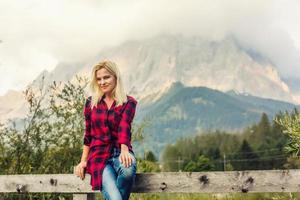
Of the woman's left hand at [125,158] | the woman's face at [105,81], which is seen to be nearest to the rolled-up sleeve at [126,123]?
the woman's left hand at [125,158]

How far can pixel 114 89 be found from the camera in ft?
15.2

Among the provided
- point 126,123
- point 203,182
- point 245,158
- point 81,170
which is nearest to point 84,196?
point 81,170

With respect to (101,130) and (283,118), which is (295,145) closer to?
(283,118)

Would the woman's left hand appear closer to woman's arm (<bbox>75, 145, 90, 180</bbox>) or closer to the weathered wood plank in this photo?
woman's arm (<bbox>75, 145, 90, 180</bbox>)

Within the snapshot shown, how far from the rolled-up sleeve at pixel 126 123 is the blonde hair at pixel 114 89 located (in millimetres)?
71

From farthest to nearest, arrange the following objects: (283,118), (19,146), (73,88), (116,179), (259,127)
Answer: (259,127) → (73,88) → (19,146) → (283,118) → (116,179)

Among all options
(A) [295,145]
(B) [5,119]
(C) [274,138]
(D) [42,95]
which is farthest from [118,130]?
(C) [274,138]

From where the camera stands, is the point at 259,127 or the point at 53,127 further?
the point at 259,127

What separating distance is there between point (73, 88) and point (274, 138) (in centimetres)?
12756

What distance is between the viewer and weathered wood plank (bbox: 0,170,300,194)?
4.50m

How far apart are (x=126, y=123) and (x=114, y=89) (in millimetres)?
366

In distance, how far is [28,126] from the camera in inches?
337

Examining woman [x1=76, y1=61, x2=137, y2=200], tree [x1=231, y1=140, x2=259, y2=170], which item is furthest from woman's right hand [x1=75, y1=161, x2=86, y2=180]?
tree [x1=231, y1=140, x2=259, y2=170]

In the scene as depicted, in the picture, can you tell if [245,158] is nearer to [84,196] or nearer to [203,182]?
[84,196]
